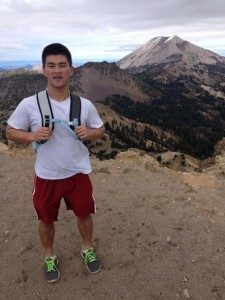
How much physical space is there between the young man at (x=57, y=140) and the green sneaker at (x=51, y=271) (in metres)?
0.67

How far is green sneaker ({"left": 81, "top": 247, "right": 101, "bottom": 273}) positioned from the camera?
7340 millimetres

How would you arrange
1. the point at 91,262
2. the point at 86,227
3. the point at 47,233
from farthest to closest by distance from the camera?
the point at 91,262 → the point at 86,227 → the point at 47,233

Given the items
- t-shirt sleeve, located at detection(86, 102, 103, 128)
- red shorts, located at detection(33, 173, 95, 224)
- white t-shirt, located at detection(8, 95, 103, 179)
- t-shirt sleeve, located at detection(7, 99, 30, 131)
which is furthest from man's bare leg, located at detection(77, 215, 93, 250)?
t-shirt sleeve, located at detection(7, 99, 30, 131)

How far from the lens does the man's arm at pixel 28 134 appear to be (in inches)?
220

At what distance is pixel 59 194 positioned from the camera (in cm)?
636

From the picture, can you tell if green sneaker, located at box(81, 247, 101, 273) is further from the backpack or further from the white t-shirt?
the backpack

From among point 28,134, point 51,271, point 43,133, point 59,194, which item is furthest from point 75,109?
point 51,271

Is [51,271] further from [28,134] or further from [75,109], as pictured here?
[75,109]

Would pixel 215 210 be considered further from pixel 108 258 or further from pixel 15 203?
pixel 15 203

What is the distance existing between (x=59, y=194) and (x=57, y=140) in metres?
1.00

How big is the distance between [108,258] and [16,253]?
210 cm

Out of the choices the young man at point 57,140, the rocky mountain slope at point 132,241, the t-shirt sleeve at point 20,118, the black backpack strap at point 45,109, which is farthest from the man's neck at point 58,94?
the rocky mountain slope at point 132,241

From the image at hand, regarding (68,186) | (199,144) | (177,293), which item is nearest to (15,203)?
(68,186)

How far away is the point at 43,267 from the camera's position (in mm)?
7621
